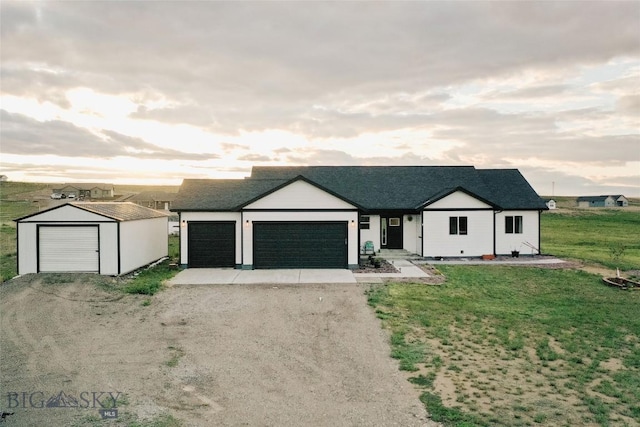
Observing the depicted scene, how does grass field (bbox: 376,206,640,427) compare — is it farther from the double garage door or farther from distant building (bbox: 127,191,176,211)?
distant building (bbox: 127,191,176,211)

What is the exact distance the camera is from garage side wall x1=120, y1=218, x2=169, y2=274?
60.1ft

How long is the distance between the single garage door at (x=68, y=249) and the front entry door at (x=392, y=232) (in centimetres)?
1541

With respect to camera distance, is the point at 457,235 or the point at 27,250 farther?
the point at 457,235

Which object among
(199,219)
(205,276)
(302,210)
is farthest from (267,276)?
(199,219)

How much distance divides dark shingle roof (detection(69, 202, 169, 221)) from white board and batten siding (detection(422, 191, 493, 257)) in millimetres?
15006

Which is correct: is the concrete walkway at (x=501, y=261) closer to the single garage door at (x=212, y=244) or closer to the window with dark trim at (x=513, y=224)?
the window with dark trim at (x=513, y=224)

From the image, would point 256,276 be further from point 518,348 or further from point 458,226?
point 458,226

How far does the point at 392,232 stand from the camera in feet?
82.4

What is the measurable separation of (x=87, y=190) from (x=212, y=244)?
107 m

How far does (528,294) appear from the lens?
1536 centimetres

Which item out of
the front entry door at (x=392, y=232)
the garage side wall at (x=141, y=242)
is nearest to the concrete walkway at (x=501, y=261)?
the front entry door at (x=392, y=232)

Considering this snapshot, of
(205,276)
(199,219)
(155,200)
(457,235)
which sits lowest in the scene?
(205,276)

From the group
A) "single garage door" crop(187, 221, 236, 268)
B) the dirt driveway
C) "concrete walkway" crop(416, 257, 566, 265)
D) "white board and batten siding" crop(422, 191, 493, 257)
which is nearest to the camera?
the dirt driveway

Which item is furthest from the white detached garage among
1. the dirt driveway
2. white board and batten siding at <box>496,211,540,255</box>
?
white board and batten siding at <box>496,211,540,255</box>
